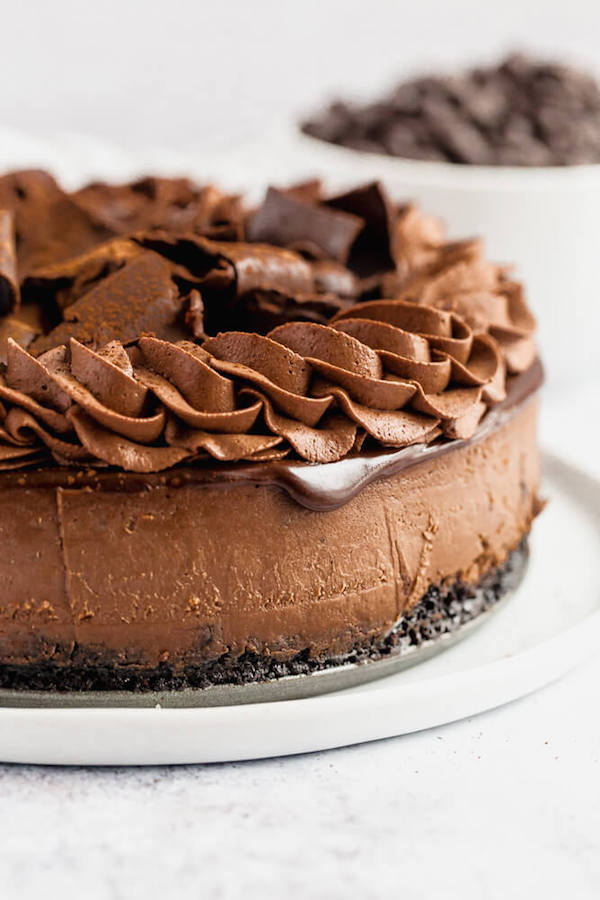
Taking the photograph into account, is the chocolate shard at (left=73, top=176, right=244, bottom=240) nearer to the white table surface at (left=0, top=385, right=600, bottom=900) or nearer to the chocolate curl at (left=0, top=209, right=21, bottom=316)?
the chocolate curl at (left=0, top=209, right=21, bottom=316)

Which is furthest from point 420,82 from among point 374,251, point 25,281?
point 25,281

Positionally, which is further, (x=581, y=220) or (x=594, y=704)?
(x=581, y=220)

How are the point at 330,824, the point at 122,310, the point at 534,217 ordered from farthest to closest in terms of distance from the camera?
1. the point at 534,217
2. the point at 122,310
3. the point at 330,824

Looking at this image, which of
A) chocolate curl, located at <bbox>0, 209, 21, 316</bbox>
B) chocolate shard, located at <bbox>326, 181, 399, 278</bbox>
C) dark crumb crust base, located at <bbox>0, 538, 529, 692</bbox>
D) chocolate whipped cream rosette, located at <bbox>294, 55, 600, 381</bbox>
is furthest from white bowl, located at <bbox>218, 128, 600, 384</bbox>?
dark crumb crust base, located at <bbox>0, 538, 529, 692</bbox>

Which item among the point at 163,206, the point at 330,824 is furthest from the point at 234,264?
the point at 330,824

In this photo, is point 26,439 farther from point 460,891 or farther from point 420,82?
point 420,82

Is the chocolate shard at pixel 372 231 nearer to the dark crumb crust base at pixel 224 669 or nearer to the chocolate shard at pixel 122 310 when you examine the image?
the chocolate shard at pixel 122 310

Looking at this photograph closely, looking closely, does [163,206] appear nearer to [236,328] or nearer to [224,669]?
[236,328]
